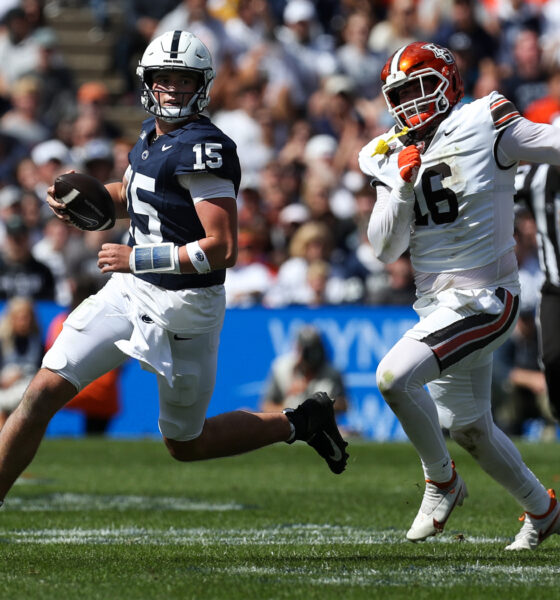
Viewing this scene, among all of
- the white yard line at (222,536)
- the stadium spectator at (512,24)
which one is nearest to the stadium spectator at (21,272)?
the stadium spectator at (512,24)

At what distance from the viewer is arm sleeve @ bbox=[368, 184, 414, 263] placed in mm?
4707

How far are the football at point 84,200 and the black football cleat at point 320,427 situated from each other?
1048 mm

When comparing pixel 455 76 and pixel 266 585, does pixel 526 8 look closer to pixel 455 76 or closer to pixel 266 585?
pixel 455 76

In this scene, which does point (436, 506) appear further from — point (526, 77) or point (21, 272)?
point (526, 77)

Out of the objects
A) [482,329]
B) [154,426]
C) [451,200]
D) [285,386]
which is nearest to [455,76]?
[451,200]

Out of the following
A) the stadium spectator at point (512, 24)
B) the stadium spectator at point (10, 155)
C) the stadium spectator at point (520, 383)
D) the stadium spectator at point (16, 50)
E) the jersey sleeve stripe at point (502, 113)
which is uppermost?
the jersey sleeve stripe at point (502, 113)

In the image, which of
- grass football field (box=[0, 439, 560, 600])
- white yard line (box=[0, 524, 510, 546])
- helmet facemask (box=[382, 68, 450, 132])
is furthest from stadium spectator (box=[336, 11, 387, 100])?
helmet facemask (box=[382, 68, 450, 132])

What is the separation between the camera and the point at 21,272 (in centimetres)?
1143

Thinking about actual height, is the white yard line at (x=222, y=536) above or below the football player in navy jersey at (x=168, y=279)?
below

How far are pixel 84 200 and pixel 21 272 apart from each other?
664 centimetres

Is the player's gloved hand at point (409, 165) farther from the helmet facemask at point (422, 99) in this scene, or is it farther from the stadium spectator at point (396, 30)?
the stadium spectator at point (396, 30)

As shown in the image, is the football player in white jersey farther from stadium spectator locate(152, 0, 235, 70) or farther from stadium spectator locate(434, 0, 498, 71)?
stadium spectator locate(152, 0, 235, 70)

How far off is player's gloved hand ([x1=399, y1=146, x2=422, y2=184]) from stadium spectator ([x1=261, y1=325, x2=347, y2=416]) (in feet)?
18.4

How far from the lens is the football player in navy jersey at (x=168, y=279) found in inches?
182
